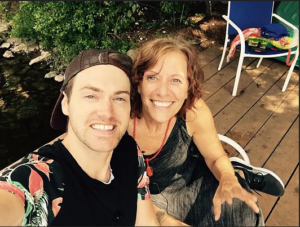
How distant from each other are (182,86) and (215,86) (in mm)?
2193

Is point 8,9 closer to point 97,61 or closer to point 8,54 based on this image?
point 8,54

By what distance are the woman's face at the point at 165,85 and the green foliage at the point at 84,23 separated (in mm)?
3679

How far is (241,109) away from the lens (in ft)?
10.7

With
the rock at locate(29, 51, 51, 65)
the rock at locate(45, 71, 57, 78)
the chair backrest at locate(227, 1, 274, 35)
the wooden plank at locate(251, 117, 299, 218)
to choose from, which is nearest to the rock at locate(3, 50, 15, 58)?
the rock at locate(29, 51, 51, 65)

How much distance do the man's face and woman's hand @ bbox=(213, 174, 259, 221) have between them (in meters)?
0.55

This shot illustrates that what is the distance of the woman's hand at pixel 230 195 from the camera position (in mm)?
1350

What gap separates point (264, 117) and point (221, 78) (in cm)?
84

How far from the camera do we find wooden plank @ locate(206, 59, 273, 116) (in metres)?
3.30

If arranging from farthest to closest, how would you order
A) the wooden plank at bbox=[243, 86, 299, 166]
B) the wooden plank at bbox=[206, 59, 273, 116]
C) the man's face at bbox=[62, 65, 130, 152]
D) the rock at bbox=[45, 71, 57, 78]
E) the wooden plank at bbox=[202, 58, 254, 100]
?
1. the rock at bbox=[45, 71, 57, 78]
2. the wooden plank at bbox=[202, 58, 254, 100]
3. the wooden plank at bbox=[206, 59, 273, 116]
4. the wooden plank at bbox=[243, 86, 299, 166]
5. the man's face at bbox=[62, 65, 130, 152]

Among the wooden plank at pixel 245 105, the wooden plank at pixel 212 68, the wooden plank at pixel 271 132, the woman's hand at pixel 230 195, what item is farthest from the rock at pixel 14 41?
the woman's hand at pixel 230 195

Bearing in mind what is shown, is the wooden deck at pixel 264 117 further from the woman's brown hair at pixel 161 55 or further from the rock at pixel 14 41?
the rock at pixel 14 41

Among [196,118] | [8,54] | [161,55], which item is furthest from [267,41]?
[8,54]

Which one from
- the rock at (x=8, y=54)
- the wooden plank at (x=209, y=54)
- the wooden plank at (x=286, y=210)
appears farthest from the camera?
the rock at (x=8, y=54)

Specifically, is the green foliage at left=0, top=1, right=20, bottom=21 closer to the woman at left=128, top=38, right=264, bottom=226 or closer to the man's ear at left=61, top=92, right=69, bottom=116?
the woman at left=128, top=38, right=264, bottom=226
